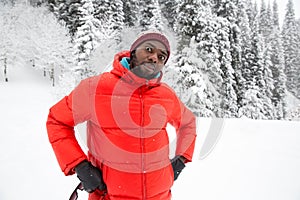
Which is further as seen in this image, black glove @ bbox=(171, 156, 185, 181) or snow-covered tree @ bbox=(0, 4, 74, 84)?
snow-covered tree @ bbox=(0, 4, 74, 84)

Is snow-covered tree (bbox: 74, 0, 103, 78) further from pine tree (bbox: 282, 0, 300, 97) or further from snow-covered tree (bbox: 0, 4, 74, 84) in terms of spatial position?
pine tree (bbox: 282, 0, 300, 97)

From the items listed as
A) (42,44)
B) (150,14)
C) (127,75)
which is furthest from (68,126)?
(42,44)

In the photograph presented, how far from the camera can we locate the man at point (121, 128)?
171 centimetres

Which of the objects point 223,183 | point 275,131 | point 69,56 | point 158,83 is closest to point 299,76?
point 69,56

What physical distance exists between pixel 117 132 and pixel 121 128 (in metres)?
0.04

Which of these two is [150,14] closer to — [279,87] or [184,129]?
[279,87]

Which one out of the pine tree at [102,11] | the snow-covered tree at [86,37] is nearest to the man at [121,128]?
the snow-covered tree at [86,37]

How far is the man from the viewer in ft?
5.60

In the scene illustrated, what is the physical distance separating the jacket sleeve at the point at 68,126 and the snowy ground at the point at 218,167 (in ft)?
7.77

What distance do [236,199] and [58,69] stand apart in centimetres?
3133

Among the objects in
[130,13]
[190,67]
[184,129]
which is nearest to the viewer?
[184,129]

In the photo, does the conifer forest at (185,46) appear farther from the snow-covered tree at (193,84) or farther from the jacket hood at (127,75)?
the jacket hood at (127,75)

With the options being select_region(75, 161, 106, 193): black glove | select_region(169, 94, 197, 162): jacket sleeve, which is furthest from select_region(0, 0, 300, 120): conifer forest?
select_region(75, 161, 106, 193): black glove

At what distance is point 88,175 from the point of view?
1676 mm
